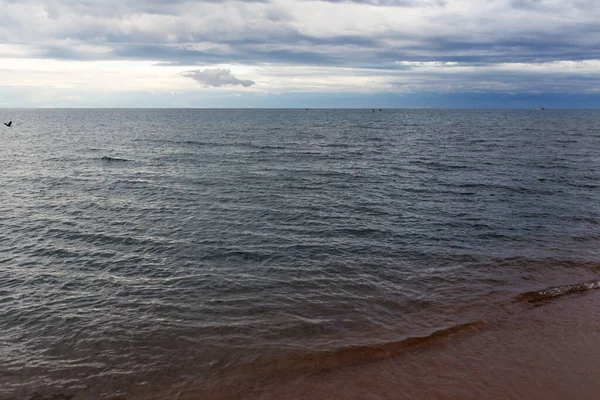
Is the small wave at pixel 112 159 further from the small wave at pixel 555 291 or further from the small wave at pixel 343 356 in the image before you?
the small wave at pixel 555 291

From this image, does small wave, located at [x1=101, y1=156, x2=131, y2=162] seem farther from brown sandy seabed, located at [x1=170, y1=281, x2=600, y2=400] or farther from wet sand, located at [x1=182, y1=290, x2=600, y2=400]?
wet sand, located at [x1=182, y1=290, x2=600, y2=400]

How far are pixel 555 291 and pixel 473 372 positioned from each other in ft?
27.1

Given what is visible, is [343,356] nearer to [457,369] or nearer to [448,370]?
[448,370]

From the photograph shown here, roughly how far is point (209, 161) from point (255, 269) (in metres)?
39.4

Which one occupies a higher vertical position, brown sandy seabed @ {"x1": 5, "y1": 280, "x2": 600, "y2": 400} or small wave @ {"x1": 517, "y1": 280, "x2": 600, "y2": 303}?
small wave @ {"x1": 517, "y1": 280, "x2": 600, "y2": 303}

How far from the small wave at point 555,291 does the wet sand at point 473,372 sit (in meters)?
2.19

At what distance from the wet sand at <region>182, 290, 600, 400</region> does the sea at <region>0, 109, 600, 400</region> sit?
0.89 ft

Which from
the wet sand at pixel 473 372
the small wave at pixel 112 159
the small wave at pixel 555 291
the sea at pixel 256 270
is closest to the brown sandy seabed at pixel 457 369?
the wet sand at pixel 473 372

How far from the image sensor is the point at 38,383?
12766 millimetres

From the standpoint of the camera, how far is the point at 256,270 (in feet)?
69.5

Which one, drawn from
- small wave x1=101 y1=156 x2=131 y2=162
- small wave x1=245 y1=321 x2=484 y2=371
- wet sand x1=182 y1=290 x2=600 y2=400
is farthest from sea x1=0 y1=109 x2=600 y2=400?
small wave x1=101 y1=156 x2=131 y2=162

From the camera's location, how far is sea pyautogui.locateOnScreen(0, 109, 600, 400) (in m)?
13.8

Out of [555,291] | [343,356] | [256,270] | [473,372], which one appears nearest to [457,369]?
[473,372]

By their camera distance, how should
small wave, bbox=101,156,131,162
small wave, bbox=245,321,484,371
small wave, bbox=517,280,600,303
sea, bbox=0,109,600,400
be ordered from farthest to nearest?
small wave, bbox=101,156,131,162 < small wave, bbox=517,280,600,303 < sea, bbox=0,109,600,400 < small wave, bbox=245,321,484,371
